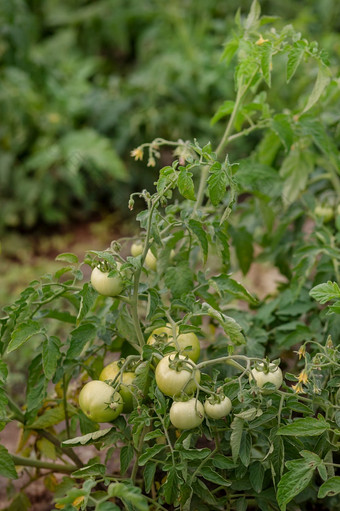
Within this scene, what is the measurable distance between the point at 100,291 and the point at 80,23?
402 centimetres

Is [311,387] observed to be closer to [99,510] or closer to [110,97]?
[99,510]

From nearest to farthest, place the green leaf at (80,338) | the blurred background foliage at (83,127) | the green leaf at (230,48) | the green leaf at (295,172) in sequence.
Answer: the green leaf at (80,338) → the green leaf at (230,48) → the green leaf at (295,172) → the blurred background foliage at (83,127)

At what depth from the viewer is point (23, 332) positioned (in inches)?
44.8

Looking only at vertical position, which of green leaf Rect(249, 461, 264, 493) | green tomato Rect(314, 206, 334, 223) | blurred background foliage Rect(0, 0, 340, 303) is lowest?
blurred background foliage Rect(0, 0, 340, 303)

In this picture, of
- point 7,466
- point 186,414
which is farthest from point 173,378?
point 7,466

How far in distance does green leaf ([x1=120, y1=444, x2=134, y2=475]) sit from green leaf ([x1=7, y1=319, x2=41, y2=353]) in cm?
27

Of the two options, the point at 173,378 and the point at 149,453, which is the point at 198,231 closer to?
the point at 173,378

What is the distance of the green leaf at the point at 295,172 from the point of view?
1616 mm

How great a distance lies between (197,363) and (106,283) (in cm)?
33

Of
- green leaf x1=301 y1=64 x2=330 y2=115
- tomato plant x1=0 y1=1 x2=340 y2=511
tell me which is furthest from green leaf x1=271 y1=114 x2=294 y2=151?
green leaf x1=301 y1=64 x2=330 y2=115

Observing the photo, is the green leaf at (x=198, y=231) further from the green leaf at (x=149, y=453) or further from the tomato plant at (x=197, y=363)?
the green leaf at (x=149, y=453)

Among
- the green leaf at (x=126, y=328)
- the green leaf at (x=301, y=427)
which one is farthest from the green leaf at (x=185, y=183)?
the green leaf at (x=301, y=427)

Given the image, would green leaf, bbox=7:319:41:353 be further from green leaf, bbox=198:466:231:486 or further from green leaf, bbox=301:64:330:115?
green leaf, bbox=301:64:330:115

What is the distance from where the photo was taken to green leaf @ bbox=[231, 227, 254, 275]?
1700mm
